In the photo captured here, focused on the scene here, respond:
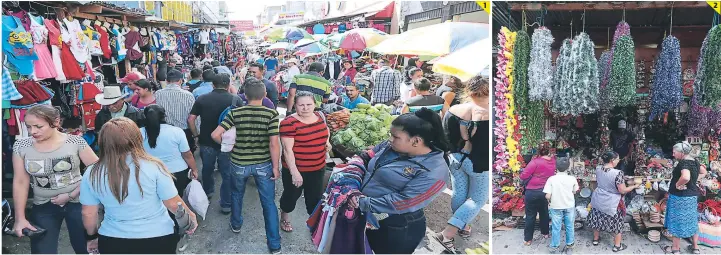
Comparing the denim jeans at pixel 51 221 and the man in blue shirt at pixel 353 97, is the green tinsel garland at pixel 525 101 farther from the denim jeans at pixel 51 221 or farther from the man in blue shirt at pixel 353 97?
the denim jeans at pixel 51 221

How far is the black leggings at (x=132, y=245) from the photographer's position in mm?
2588

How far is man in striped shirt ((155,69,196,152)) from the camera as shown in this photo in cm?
487

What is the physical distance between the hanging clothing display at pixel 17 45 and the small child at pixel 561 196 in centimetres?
514

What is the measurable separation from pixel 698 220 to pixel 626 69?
2192mm

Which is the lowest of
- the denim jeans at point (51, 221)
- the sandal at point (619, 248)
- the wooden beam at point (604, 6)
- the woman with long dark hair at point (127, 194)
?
the sandal at point (619, 248)

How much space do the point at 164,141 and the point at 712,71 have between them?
4.48 meters

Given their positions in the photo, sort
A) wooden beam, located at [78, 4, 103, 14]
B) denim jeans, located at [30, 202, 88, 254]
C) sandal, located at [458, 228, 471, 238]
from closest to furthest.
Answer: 1. denim jeans, located at [30, 202, 88, 254]
2. sandal, located at [458, 228, 471, 238]
3. wooden beam, located at [78, 4, 103, 14]

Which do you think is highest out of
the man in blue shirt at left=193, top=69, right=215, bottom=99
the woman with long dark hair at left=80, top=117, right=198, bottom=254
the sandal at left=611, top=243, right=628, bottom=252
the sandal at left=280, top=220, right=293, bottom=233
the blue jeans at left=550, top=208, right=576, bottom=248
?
the man in blue shirt at left=193, top=69, right=215, bottom=99

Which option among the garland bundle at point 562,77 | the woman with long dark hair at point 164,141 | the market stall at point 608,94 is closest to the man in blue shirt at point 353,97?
the market stall at point 608,94

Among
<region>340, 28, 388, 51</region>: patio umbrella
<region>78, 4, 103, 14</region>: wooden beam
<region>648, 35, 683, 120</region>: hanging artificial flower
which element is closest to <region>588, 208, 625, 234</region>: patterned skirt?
<region>648, 35, 683, 120</region>: hanging artificial flower

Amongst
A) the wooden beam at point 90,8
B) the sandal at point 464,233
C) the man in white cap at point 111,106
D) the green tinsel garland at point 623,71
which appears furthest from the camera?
the wooden beam at point 90,8

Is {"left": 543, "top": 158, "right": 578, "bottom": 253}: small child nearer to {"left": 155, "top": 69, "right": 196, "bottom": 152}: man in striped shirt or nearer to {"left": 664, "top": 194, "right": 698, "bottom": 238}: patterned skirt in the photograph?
{"left": 664, "top": 194, "right": 698, "bottom": 238}: patterned skirt

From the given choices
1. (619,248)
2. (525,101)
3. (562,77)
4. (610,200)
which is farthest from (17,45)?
(619,248)

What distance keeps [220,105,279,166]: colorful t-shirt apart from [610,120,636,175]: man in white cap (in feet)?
14.0
